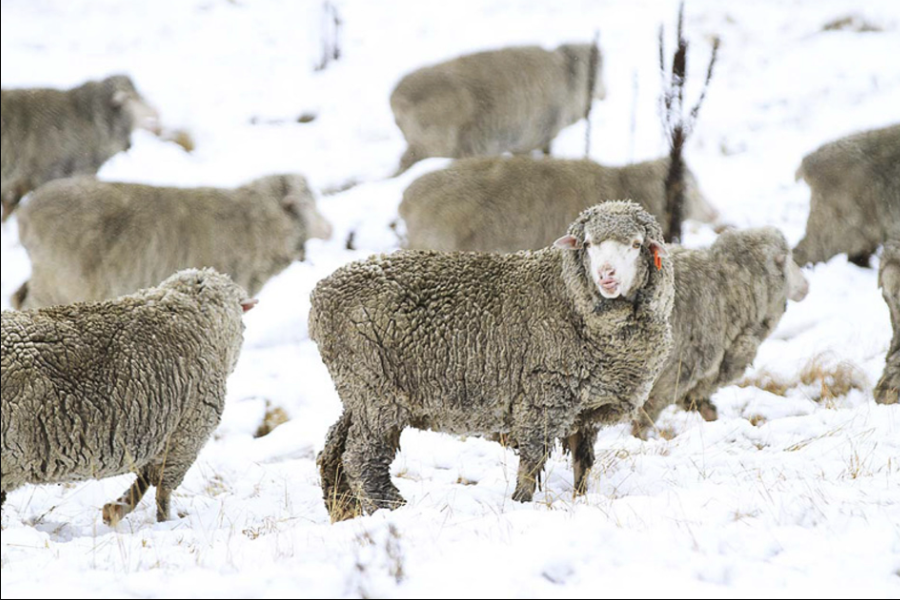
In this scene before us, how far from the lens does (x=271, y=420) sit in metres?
7.48

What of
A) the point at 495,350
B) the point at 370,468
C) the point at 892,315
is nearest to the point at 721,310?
the point at 892,315

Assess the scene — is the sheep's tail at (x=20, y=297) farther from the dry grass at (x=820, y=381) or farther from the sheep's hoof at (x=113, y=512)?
the dry grass at (x=820, y=381)

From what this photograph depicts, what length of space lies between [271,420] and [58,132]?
19.7ft

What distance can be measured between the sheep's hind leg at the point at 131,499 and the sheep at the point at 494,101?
7.16 metres

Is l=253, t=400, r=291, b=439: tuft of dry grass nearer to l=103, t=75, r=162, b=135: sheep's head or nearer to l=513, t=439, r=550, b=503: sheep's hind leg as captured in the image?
l=513, t=439, r=550, b=503: sheep's hind leg

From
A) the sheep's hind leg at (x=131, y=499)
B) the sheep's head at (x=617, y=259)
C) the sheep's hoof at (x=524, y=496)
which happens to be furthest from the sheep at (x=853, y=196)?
the sheep's hind leg at (x=131, y=499)

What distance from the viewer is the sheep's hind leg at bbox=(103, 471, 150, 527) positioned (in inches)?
203

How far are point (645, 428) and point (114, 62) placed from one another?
13720 millimetres

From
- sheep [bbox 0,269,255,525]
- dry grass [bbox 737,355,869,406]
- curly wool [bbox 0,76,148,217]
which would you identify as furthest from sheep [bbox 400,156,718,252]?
curly wool [bbox 0,76,148,217]

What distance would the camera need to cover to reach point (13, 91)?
11.8m

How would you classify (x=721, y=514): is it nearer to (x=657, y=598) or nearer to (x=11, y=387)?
(x=657, y=598)

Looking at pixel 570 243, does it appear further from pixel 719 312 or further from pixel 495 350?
pixel 719 312

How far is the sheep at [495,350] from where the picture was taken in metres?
4.61

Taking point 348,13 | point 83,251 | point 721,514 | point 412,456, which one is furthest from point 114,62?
point 721,514
